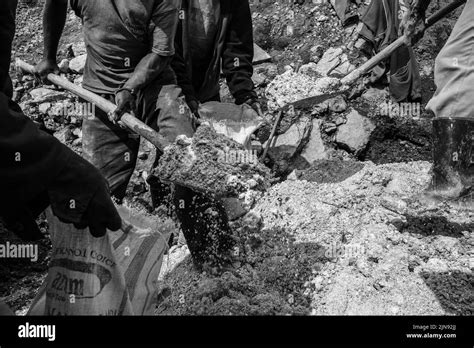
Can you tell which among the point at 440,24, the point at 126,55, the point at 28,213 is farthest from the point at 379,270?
the point at 440,24

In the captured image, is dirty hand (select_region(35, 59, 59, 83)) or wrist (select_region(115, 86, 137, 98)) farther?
dirty hand (select_region(35, 59, 59, 83))

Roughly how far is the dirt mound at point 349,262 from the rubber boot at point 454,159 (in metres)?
0.14

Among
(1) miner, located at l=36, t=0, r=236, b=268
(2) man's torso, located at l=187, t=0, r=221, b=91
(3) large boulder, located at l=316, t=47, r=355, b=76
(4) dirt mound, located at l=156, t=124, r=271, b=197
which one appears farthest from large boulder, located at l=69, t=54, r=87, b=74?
(4) dirt mound, located at l=156, t=124, r=271, b=197

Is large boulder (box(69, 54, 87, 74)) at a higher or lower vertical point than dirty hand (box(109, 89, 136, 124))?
lower

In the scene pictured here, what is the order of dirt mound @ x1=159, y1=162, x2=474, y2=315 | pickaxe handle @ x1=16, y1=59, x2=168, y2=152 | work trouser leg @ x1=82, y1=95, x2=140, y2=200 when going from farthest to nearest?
work trouser leg @ x1=82, y1=95, x2=140, y2=200, pickaxe handle @ x1=16, y1=59, x2=168, y2=152, dirt mound @ x1=159, y1=162, x2=474, y2=315

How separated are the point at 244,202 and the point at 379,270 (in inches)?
32.3

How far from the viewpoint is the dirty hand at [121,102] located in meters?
3.00

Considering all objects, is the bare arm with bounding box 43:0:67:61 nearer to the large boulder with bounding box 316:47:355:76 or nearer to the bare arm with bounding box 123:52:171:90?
the bare arm with bounding box 123:52:171:90

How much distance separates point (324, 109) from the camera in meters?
5.29

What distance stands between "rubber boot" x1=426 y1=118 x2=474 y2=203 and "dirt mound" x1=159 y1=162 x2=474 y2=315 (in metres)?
0.14

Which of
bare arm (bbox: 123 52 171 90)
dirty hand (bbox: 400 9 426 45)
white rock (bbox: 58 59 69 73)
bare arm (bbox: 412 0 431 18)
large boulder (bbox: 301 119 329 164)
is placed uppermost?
bare arm (bbox: 412 0 431 18)

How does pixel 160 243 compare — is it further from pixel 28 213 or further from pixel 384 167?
pixel 384 167

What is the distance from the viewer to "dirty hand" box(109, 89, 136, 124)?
300cm

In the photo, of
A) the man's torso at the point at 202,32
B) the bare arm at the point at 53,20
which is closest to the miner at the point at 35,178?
the bare arm at the point at 53,20
